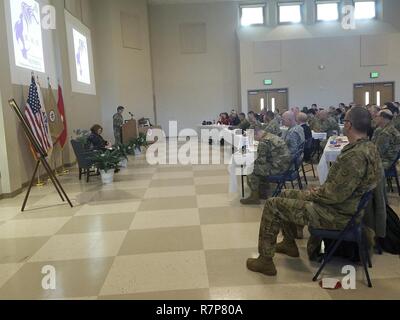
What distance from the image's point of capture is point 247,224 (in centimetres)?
439

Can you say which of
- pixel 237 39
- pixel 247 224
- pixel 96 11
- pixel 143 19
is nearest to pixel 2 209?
pixel 247 224

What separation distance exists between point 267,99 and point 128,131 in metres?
6.56

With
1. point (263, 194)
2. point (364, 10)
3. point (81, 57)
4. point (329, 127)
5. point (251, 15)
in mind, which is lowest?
point (263, 194)

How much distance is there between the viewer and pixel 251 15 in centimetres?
1673

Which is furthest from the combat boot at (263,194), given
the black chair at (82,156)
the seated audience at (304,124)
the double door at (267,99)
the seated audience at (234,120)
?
the double door at (267,99)

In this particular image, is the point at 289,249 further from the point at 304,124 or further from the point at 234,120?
the point at 234,120

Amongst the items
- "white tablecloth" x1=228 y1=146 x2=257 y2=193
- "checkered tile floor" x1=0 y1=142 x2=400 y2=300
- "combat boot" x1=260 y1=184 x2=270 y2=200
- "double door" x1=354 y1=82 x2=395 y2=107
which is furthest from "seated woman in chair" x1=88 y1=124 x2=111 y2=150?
"double door" x1=354 y1=82 x2=395 y2=107

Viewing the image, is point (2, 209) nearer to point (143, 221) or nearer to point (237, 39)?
point (143, 221)

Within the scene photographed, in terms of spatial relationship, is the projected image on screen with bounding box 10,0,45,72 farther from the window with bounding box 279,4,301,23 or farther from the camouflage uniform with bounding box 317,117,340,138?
the window with bounding box 279,4,301,23

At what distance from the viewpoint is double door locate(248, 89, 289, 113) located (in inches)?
650

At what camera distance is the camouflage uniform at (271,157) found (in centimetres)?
503

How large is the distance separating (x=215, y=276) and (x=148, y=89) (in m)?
14.0

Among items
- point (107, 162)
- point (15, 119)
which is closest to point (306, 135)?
point (107, 162)
